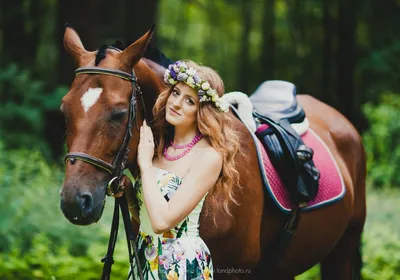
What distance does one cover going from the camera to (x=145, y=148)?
320 cm

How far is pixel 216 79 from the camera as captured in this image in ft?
11.0

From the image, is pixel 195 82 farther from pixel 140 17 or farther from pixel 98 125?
pixel 140 17

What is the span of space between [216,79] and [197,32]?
82.8ft

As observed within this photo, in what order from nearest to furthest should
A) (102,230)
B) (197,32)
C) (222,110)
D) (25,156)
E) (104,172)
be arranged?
(104,172), (222,110), (102,230), (25,156), (197,32)

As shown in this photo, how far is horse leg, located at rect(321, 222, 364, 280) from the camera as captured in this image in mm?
5645

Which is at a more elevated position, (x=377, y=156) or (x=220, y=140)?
(x=220, y=140)

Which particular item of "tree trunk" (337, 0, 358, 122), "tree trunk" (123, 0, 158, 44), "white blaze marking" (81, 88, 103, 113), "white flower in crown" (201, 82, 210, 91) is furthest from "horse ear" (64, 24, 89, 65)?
"tree trunk" (337, 0, 358, 122)

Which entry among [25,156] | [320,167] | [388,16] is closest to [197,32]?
[388,16]

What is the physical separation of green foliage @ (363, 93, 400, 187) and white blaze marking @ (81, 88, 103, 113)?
9320mm

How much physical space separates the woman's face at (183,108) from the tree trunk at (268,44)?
53.0 ft

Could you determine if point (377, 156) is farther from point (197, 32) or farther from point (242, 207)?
point (197, 32)

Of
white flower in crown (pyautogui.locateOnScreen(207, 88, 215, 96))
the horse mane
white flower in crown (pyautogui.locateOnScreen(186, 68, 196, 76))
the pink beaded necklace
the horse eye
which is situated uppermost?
the horse mane

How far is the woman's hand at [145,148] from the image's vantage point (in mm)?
3137

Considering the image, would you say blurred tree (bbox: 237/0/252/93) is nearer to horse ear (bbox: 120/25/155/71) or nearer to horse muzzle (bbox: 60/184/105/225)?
horse ear (bbox: 120/25/155/71)
